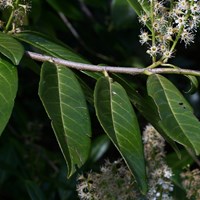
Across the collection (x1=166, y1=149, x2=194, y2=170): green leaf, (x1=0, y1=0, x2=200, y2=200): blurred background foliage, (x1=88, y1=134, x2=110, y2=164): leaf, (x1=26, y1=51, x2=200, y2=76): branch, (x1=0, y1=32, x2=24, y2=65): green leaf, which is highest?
(x1=0, y1=32, x2=24, y2=65): green leaf

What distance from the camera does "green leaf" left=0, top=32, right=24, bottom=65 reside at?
4.58ft

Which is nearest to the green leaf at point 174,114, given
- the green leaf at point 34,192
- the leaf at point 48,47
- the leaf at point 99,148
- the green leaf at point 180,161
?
the leaf at point 48,47

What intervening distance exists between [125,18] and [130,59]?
0.38 meters

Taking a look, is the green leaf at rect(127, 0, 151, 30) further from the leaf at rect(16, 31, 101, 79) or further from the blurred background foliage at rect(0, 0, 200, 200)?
the blurred background foliage at rect(0, 0, 200, 200)

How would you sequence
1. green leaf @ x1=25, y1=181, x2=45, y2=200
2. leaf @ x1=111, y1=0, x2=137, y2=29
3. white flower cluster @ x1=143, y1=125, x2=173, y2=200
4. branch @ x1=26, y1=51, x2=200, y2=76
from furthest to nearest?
leaf @ x1=111, y1=0, x2=137, y2=29, green leaf @ x1=25, y1=181, x2=45, y2=200, white flower cluster @ x1=143, y1=125, x2=173, y2=200, branch @ x1=26, y1=51, x2=200, y2=76

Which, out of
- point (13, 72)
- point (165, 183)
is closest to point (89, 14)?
point (165, 183)

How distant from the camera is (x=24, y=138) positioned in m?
3.17

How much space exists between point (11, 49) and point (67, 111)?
0.20 meters

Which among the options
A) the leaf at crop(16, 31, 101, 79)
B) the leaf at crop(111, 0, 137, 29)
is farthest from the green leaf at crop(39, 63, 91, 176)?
the leaf at crop(111, 0, 137, 29)

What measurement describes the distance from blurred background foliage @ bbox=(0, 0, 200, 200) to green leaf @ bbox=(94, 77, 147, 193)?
0.85 m

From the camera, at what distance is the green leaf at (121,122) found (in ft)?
4.34

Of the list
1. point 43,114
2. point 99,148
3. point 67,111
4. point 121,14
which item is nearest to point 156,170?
point 67,111

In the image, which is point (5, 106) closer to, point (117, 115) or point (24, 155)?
point (117, 115)

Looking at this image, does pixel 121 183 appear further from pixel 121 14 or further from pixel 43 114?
pixel 43 114
